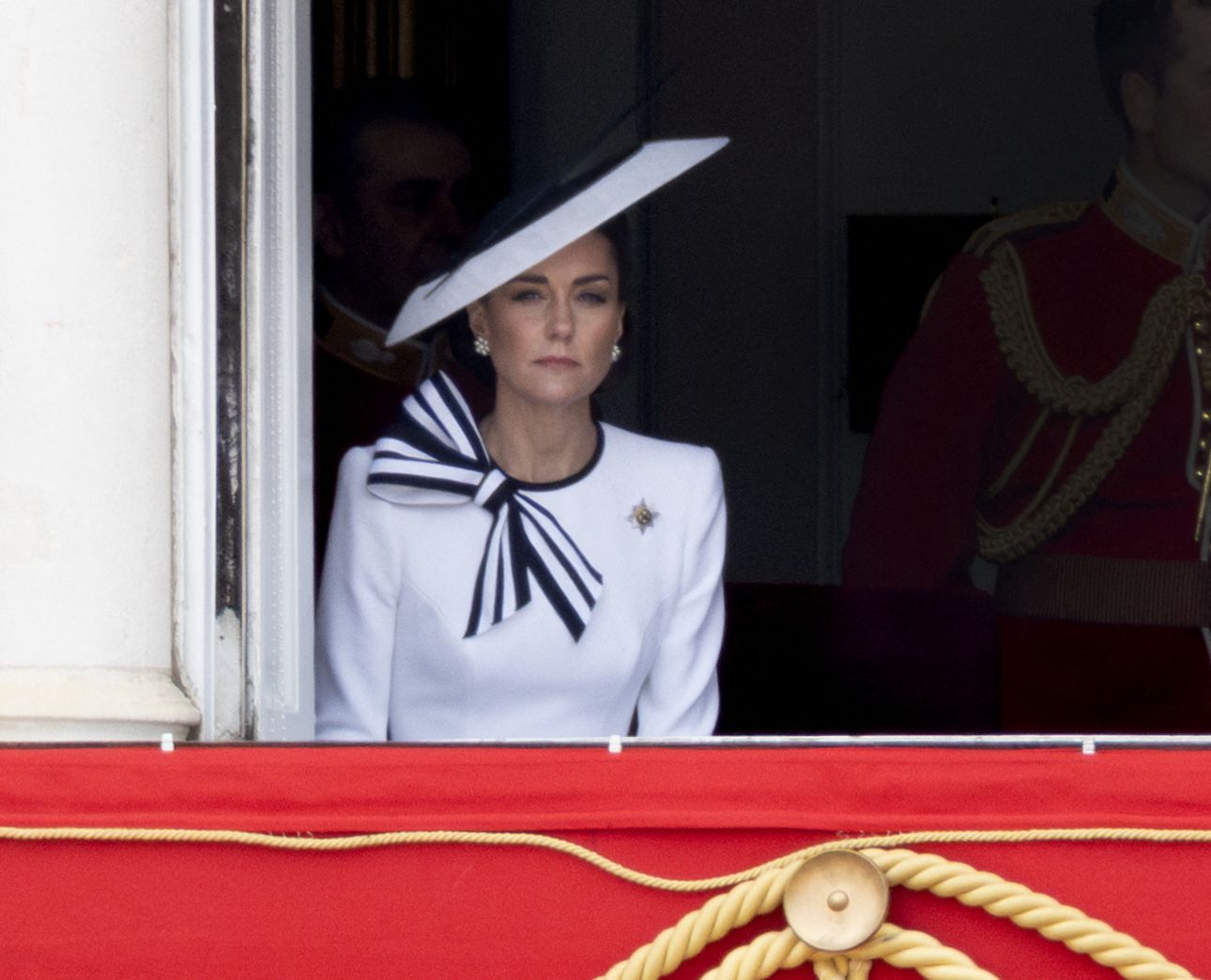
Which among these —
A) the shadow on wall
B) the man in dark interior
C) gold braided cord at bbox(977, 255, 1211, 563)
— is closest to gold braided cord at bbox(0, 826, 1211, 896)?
the man in dark interior

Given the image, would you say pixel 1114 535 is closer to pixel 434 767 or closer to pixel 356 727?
pixel 356 727

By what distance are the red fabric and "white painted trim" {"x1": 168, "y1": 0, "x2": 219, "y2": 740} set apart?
0.11 m

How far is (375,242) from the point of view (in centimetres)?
249

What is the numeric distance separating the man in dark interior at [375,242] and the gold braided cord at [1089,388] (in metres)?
0.72

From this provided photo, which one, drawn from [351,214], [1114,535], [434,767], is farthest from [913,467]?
[434,767]

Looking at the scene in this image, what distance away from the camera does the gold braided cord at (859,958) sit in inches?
58.1

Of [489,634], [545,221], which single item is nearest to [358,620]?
[489,634]

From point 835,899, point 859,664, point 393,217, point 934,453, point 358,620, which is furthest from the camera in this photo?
point 934,453

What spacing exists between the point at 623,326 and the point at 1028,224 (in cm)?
94

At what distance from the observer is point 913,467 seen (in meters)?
2.72

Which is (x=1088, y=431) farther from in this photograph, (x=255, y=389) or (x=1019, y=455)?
(x=255, y=389)

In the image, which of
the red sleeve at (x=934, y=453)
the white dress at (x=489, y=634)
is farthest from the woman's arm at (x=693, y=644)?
the red sleeve at (x=934, y=453)

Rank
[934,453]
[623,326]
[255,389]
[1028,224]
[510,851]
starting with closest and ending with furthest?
1. [510,851]
2. [255,389]
3. [623,326]
4. [934,453]
5. [1028,224]

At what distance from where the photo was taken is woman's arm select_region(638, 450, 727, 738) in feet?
6.63
